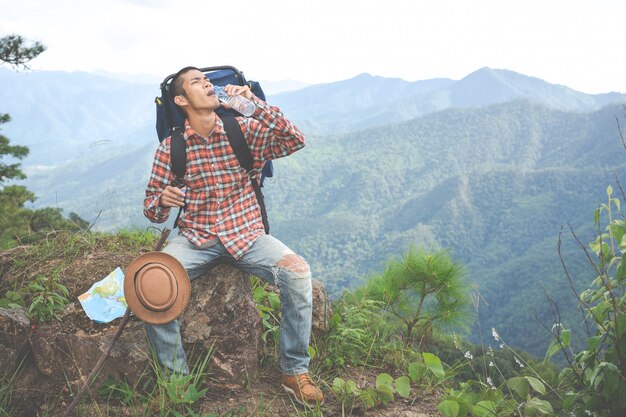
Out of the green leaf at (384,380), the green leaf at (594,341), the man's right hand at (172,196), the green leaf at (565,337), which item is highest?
the man's right hand at (172,196)

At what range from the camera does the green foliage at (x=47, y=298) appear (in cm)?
298

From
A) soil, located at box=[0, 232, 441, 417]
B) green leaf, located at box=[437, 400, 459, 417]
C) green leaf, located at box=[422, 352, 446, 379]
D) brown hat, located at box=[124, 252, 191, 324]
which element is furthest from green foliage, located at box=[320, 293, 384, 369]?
brown hat, located at box=[124, 252, 191, 324]

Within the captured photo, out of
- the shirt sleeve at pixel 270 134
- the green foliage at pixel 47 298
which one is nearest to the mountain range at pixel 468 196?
the green foliage at pixel 47 298

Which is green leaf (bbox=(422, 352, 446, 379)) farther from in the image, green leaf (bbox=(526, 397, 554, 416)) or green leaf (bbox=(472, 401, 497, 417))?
green leaf (bbox=(526, 397, 554, 416))

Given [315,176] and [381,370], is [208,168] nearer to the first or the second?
[381,370]

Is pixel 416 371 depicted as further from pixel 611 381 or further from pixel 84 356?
pixel 84 356

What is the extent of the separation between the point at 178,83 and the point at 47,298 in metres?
1.49

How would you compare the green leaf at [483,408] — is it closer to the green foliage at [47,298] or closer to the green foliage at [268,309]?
the green foliage at [268,309]

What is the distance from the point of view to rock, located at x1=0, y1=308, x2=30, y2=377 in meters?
2.69

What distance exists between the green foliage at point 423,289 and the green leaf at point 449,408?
5.56ft

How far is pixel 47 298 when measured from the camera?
120 inches

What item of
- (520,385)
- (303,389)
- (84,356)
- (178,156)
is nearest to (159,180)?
(178,156)

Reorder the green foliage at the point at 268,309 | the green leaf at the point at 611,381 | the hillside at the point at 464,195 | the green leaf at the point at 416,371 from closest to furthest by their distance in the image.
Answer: the green leaf at the point at 611,381
the green leaf at the point at 416,371
the green foliage at the point at 268,309
the hillside at the point at 464,195

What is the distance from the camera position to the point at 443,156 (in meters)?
165
